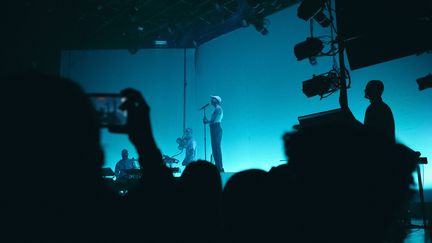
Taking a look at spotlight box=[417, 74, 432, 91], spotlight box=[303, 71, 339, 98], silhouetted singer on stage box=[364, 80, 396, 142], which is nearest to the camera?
silhouetted singer on stage box=[364, 80, 396, 142]

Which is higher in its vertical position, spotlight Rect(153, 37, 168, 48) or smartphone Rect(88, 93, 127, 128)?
spotlight Rect(153, 37, 168, 48)

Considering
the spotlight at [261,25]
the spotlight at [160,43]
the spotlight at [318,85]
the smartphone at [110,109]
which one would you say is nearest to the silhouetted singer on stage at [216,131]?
the spotlight at [261,25]

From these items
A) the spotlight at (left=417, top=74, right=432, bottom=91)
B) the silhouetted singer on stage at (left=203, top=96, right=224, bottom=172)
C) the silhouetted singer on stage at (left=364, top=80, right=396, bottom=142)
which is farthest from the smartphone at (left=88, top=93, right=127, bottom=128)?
the silhouetted singer on stage at (left=203, top=96, right=224, bottom=172)

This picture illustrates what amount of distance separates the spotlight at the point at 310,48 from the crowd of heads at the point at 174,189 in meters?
3.23

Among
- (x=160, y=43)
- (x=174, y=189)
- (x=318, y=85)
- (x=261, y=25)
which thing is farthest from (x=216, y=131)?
(x=174, y=189)

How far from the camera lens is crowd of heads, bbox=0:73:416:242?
0.68m

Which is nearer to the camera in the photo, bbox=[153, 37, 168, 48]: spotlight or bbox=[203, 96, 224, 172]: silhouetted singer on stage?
bbox=[203, 96, 224, 172]: silhouetted singer on stage

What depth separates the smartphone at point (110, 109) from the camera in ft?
3.37

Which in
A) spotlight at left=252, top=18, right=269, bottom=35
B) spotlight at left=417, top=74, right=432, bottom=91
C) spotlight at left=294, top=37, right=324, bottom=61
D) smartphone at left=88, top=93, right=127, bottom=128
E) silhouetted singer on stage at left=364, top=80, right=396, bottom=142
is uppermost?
spotlight at left=252, top=18, right=269, bottom=35

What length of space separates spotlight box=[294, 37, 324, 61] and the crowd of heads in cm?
323

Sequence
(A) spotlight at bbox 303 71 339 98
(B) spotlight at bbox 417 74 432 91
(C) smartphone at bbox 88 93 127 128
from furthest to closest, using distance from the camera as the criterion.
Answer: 1. (A) spotlight at bbox 303 71 339 98
2. (B) spotlight at bbox 417 74 432 91
3. (C) smartphone at bbox 88 93 127 128

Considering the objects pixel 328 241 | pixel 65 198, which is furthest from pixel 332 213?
pixel 65 198

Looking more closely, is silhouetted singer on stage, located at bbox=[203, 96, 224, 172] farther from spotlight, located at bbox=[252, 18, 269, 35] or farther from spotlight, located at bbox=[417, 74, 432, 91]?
spotlight, located at bbox=[417, 74, 432, 91]

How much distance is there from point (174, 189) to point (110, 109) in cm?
34
